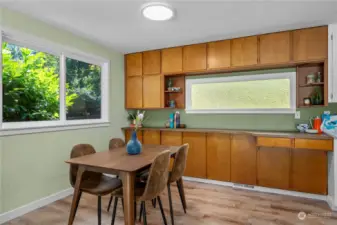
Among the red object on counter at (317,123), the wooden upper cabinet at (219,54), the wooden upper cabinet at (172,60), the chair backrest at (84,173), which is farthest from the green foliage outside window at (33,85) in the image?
the red object on counter at (317,123)

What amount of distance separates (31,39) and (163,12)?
1.67 meters

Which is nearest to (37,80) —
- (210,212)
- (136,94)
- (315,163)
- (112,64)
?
(112,64)

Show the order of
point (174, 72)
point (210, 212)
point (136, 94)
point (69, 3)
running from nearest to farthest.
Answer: point (69, 3) < point (210, 212) < point (174, 72) < point (136, 94)

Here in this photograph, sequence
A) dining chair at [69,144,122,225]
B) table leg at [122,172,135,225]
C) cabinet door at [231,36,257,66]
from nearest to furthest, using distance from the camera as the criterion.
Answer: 1. table leg at [122,172,135,225]
2. dining chair at [69,144,122,225]
3. cabinet door at [231,36,257,66]

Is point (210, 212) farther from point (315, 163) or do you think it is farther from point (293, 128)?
point (293, 128)

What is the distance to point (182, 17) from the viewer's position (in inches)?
102

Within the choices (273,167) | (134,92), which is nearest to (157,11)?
(134,92)

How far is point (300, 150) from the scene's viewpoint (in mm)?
2969

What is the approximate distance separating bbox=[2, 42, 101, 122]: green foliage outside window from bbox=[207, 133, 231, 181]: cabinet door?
223 cm

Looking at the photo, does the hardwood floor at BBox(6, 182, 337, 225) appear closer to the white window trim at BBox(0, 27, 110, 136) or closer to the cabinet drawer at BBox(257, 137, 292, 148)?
the cabinet drawer at BBox(257, 137, 292, 148)

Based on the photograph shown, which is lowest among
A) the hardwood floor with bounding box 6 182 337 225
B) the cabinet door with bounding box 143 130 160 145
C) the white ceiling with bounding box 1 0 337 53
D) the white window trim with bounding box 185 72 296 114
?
the hardwood floor with bounding box 6 182 337 225

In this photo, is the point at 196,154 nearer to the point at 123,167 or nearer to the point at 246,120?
the point at 246,120

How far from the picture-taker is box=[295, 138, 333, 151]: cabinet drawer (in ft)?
8.72

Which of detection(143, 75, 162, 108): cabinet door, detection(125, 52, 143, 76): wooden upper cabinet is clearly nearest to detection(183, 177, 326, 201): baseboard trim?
detection(143, 75, 162, 108): cabinet door
